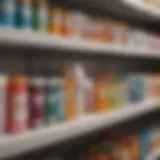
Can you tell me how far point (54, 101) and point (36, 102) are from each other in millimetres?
88

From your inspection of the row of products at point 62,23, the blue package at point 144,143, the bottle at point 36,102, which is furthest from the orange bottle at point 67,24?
the blue package at point 144,143

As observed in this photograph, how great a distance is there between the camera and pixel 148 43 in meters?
1.96

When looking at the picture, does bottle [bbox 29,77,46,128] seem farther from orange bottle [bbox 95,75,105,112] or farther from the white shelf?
the white shelf

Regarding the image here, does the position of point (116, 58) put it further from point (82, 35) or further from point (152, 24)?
point (82, 35)

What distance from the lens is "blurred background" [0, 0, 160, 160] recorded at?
95 centimetres

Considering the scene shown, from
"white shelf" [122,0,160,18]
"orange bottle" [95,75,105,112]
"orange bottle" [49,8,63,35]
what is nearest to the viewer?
"orange bottle" [49,8,63,35]

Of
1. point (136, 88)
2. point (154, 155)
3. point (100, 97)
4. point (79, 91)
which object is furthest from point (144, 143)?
point (79, 91)

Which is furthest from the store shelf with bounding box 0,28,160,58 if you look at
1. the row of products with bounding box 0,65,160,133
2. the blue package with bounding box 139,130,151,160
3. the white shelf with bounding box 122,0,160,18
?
the blue package with bounding box 139,130,151,160

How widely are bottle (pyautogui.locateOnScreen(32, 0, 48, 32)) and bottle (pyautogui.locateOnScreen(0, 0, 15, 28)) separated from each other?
0.38ft

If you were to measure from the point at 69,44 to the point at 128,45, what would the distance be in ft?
1.95

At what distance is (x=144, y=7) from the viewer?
1.76m

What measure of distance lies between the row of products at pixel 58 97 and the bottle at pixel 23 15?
6.6 inches

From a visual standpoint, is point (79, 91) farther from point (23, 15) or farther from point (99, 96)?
point (23, 15)

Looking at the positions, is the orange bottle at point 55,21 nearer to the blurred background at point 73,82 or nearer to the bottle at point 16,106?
the blurred background at point 73,82
